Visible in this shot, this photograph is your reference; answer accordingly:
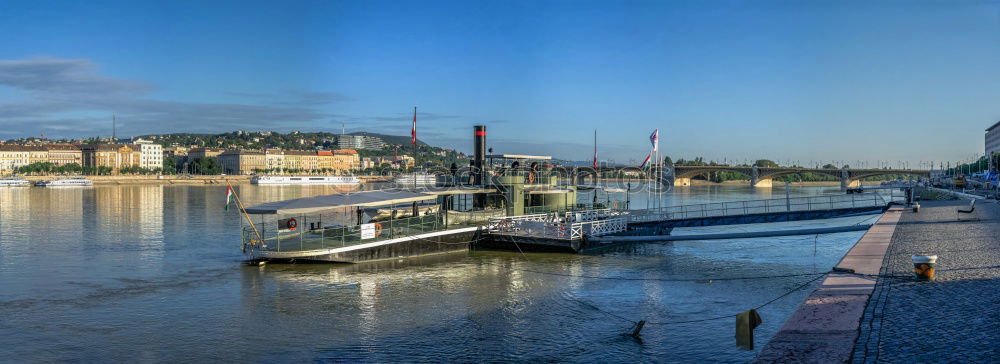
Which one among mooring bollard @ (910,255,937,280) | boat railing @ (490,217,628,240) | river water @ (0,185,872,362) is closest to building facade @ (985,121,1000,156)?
boat railing @ (490,217,628,240)

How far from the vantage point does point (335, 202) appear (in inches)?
1129

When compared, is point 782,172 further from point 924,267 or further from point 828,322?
point 828,322

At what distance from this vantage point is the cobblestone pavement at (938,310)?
1086 centimetres

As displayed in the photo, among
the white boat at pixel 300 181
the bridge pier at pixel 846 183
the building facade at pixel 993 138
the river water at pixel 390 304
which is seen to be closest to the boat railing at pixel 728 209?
the river water at pixel 390 304

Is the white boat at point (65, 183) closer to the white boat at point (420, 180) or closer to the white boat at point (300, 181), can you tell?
the white boat at point (300, 181)

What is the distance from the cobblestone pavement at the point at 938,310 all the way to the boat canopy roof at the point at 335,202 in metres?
19.0

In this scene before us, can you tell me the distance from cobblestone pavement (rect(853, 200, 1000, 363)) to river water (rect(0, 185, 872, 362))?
2.91 meters

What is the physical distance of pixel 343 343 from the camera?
641 inches

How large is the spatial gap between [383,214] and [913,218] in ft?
87.7

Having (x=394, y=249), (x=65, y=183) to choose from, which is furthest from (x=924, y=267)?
(x=65, y=183)

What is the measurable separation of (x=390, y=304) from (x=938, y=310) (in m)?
13.7

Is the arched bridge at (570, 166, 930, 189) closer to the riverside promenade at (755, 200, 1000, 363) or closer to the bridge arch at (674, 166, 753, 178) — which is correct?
the bridge arch at (674, 166, 753, 178)

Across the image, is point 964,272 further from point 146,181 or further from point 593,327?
point 146,181

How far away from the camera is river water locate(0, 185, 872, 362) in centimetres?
1578
